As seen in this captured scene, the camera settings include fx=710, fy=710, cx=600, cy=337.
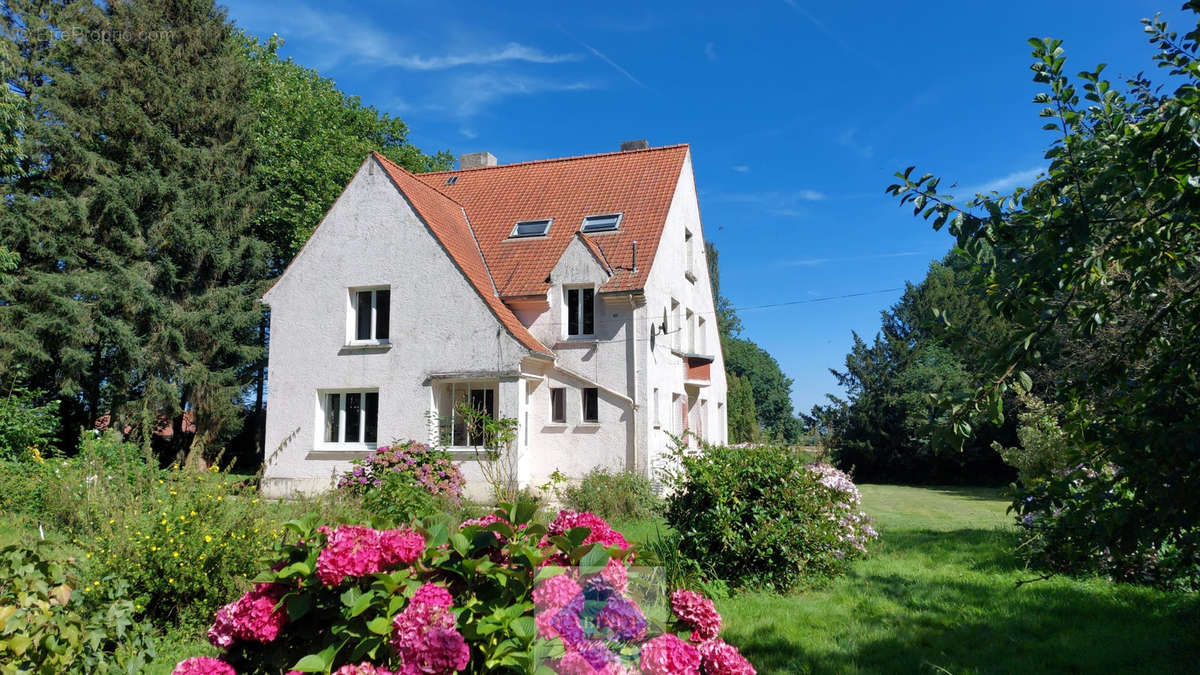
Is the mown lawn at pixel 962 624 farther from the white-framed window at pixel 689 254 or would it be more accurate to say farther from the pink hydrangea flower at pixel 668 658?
the white-framed window at pixel 689 254

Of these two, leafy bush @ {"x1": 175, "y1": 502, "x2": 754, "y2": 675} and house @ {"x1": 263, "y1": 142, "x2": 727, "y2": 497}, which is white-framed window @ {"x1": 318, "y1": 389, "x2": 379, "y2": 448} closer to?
house @ {"x1": 263, "y1": 142, "x2": 727, "y2": 497}

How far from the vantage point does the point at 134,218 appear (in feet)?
78.9

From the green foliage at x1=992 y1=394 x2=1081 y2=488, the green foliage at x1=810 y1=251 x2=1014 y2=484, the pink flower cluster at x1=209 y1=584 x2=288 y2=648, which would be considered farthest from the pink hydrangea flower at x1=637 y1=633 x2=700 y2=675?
the green foliage at x1=810 y1=251 x2=1014 y2=484

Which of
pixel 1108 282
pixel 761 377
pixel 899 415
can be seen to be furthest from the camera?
pixel 761 377

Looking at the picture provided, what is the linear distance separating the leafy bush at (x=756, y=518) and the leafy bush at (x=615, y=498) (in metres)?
4.28

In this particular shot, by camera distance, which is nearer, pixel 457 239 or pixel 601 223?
pixel 457 239

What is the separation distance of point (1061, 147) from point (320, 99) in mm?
33453

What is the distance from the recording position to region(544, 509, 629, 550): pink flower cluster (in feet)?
9.85

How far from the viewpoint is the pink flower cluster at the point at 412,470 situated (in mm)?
12484

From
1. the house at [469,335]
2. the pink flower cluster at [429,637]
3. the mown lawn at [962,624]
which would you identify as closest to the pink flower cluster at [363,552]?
the pink flower cluster at [429,637]

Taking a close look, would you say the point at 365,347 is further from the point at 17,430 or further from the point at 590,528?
the point at 590,528

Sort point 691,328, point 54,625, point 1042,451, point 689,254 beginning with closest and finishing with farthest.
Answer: point 54,625 < point 1042,451 < point 689,254 < point 691,328

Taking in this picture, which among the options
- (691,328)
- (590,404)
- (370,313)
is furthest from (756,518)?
(691,328)

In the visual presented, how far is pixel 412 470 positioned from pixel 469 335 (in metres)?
5.39
